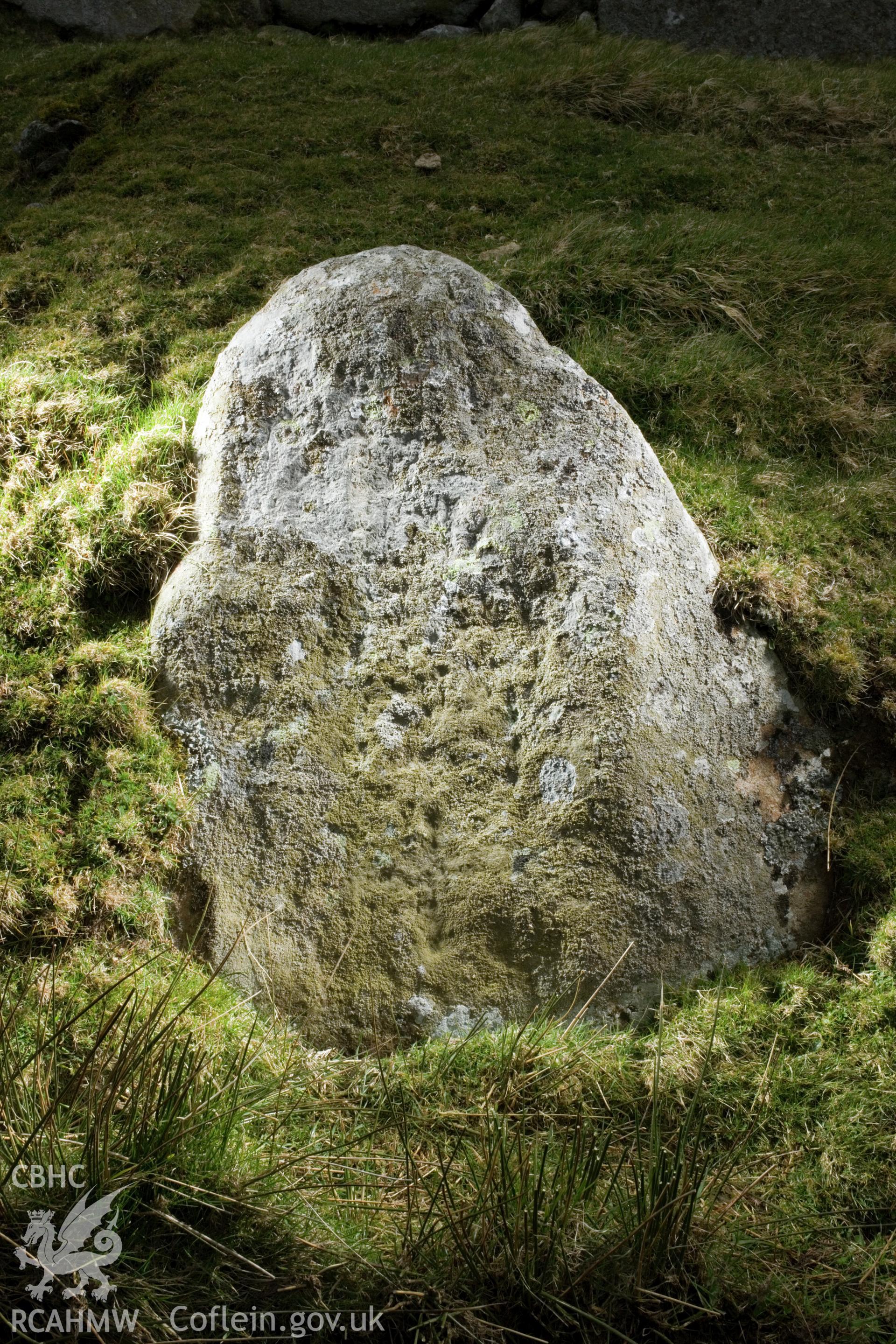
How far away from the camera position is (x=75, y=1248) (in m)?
2.28

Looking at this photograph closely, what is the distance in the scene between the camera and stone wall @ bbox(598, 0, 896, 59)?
1004 cm

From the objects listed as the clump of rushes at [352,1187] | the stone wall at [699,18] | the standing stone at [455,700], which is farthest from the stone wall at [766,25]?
the clump of rushes at [352,1187]

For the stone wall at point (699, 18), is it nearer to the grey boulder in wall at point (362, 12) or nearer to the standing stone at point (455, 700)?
the grey boulder in wall at point (362, 12)

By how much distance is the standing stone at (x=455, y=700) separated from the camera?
3518mm

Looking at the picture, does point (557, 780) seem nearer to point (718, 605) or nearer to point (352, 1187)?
point (718, 605)

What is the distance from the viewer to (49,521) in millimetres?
4406

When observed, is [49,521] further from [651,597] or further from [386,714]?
[651,597]

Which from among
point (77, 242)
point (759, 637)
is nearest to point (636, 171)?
point (77, 242)

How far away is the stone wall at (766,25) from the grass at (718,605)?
1.45 metres

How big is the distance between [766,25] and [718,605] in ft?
30.1

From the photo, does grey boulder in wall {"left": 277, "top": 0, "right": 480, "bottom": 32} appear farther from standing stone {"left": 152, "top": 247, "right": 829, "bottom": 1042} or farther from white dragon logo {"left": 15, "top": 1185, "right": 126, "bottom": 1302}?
white dragon logo {"left": 15, "top": 1185, "right": 126, "bottom": 1302}

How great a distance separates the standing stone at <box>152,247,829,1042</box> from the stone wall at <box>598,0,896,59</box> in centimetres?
786

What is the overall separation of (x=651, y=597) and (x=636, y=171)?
5.15m

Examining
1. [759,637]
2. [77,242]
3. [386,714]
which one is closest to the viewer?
[386,714]
